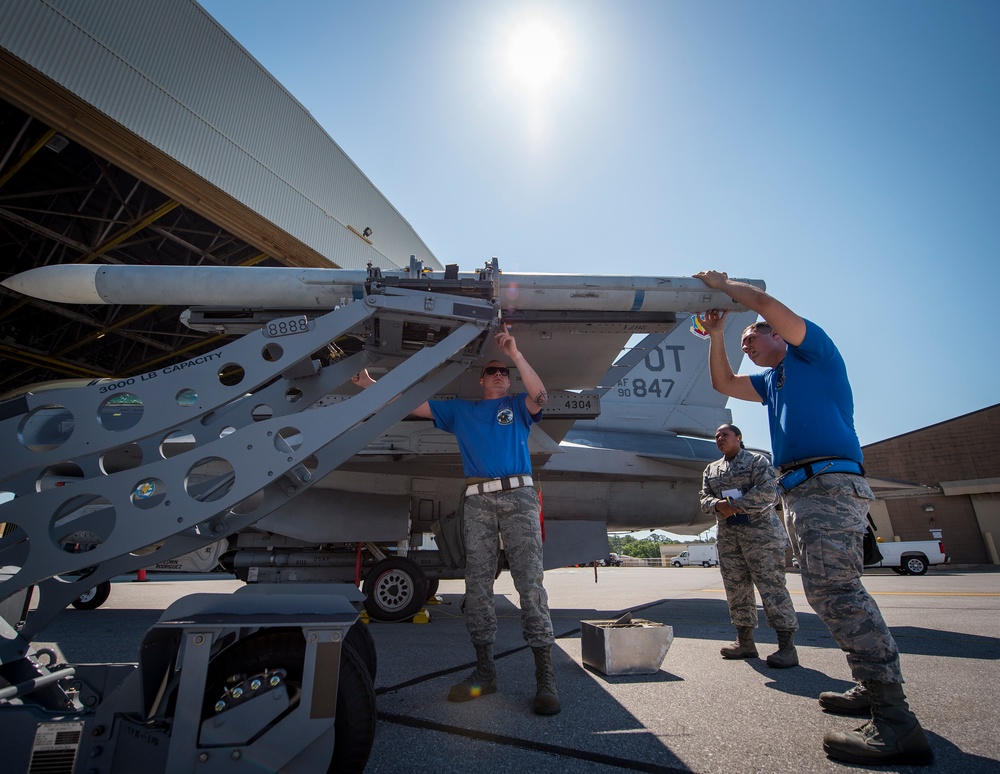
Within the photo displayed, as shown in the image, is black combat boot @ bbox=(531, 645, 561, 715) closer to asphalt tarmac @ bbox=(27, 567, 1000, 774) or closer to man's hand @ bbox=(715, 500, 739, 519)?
asphalt tarmac @ bbox=(27, 567, 1000, 774)

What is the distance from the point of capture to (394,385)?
276 centimetres

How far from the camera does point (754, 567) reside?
395cm

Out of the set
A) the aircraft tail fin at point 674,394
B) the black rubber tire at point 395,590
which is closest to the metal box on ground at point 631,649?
the black rubber tire at point 395,590

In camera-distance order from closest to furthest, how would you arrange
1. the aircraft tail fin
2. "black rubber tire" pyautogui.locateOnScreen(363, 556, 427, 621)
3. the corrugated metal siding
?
"black rubber tire" pyautogui.locateOnScreen(363, 556, 427, 621), the corrugated metal siding, the aircraft tail fin

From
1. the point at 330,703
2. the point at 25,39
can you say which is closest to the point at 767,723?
the point at 330,703

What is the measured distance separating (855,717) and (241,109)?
12.5 metres

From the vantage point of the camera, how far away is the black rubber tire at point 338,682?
5.25 feet

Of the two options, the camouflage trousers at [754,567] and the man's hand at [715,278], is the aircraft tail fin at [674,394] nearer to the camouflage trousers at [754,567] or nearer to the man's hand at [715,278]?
the camouflage trousers at [754,567]

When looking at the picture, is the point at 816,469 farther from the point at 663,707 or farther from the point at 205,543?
the point at 205,543

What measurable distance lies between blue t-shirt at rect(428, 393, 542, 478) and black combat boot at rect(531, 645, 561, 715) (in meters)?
0.96

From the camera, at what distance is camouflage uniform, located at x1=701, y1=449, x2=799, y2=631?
3701 mm

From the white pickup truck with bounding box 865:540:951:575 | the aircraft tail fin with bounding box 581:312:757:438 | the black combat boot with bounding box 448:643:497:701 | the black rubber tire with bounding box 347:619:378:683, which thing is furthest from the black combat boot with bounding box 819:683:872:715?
the white pickup truck with bounding box 865:540:951:575

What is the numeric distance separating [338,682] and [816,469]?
6.99ft

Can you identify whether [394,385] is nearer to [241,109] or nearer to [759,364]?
[759,364]
